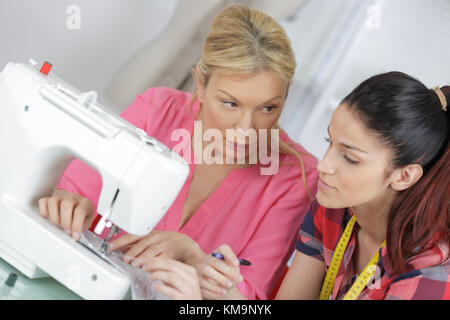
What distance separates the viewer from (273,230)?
1.74 metres

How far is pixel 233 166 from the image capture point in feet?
6.16

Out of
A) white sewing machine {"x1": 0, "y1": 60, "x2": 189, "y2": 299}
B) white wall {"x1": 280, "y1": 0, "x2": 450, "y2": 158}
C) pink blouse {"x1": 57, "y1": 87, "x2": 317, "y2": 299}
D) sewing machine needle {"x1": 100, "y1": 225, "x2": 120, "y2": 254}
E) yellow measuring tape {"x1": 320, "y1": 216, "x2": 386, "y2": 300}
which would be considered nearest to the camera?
white sewing machine {"x1": 0, "y1": 60, "x2": 189, "y2": 299}

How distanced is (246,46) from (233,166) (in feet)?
1.43

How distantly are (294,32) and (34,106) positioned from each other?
2022 millimetres

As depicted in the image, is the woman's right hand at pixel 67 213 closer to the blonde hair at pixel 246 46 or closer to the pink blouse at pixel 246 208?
the pink blouse at pixel 246 208

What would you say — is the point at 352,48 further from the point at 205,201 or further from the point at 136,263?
the point at 136,263

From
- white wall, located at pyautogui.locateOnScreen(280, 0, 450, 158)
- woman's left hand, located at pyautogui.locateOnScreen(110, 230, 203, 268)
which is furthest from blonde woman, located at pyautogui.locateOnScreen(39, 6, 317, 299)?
white wall, located at pyautogui.locateOnScreen(280, 0, 450, 158)

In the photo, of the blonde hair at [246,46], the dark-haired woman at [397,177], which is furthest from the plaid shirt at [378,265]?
the blonde hair at [246,46]

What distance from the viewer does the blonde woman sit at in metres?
1.61

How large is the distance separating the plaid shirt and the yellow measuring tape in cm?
1

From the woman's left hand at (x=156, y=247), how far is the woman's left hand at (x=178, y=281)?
4.9 inches

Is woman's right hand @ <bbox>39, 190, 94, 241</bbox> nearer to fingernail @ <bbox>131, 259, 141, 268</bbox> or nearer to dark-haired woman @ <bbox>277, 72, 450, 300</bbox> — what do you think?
fingernail @ <bbox>131, 259, 141, 268</bbox>
